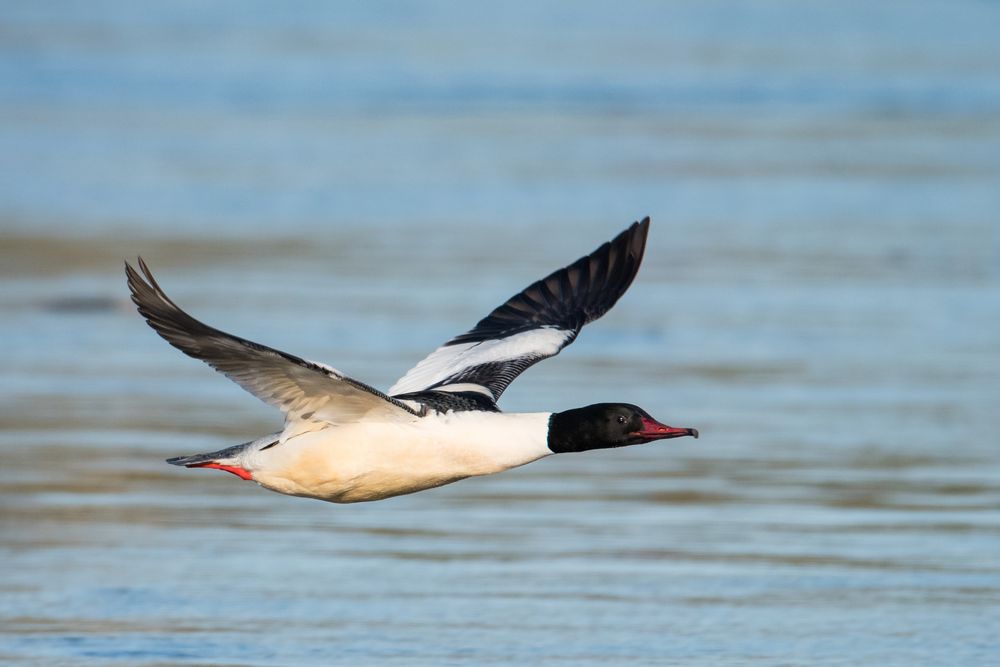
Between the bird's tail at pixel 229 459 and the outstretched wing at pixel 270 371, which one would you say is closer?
the outstretched wing at pixel 270 371

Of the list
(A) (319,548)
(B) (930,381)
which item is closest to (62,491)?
(A) (319,548)

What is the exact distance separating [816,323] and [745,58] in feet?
64.8

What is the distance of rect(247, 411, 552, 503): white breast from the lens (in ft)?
25.2

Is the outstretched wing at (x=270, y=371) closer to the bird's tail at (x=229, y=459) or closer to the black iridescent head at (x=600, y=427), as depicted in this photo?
the bird's tail at (x=229, y=459)

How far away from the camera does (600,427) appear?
7.79m

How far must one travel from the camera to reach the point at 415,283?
15.6 m

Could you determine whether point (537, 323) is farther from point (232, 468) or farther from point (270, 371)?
point (270, 371)

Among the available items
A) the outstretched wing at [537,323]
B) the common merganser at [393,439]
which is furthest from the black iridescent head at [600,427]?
the outstretched wing at [537,323]

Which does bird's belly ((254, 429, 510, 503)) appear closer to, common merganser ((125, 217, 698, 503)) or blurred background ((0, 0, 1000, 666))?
common merganser ((125, 217, 698, 503))

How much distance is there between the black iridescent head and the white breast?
0.21 ft

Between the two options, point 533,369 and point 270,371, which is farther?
point 533,369

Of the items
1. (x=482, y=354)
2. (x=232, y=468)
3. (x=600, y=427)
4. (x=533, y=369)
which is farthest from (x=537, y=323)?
(x=533, y=369)

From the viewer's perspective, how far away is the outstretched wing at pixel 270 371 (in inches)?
266

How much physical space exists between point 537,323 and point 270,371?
2336mm
